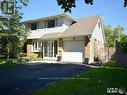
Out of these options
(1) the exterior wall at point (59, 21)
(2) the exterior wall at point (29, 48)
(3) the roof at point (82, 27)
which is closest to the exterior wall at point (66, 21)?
(1) the exterior wall at point (59, 21)

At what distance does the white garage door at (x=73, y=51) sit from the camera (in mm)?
26781

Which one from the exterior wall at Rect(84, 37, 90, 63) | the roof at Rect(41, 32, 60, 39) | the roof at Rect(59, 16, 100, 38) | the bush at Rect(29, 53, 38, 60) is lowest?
the bush at Rect(29, 53, 38, 60)

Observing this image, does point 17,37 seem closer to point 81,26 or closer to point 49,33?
point 49,33

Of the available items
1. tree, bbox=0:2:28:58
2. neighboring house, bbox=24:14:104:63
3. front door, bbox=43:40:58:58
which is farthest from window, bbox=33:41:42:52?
tree, bbox=0:2:28:58

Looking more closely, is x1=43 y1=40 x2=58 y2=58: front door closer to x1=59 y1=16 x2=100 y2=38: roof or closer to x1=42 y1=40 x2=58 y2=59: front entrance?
x1=42 y1=40 x2=58 y2=59: front entrance

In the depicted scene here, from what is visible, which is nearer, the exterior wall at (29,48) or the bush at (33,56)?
the bush at (33,56)

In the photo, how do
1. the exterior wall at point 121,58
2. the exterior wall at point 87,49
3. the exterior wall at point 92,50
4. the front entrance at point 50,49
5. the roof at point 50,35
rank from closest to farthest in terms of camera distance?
the exterior wall at point 121,58 < the exterior wall at point 87,49 < the exterior wall at point 92,50 < the roof at point 50,35 < the front entrance at point 50,49

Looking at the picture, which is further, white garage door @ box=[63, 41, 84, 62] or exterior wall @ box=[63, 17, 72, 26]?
exterior wall @ box=[63, 17, 72, 26]

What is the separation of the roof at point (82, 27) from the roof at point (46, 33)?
3.30 feet

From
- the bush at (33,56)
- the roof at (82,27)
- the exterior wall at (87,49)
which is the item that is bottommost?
the bush at (33,56)

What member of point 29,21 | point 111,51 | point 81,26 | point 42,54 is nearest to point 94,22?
point 81,26

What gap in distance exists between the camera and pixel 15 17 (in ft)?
89.3

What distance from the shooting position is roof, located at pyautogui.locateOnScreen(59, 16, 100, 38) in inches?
1052

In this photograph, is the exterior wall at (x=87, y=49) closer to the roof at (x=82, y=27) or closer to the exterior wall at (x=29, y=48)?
the roof at (x=82, y=27)
